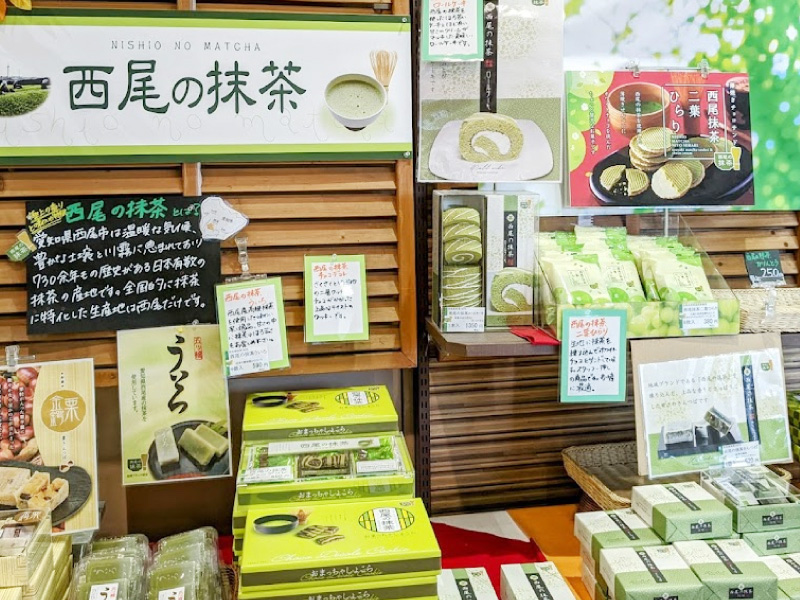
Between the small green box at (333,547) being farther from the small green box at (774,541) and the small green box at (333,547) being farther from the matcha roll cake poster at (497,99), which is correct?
the matcha roll cake poster at (497,99)

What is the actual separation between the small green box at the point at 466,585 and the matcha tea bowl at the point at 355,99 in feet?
4.53

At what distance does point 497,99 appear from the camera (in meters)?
2.40

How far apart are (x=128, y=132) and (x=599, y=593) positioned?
193 centimetres

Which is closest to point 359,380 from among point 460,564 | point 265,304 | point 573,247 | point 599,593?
point 265,304

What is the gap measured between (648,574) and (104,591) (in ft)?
4.55

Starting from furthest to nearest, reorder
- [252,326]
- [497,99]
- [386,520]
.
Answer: [497,99] < [252,326] < [386,520]

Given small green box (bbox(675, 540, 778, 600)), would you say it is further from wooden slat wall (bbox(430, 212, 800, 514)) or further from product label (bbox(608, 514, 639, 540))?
wooden slat wall (bbox(430, 212, 800, 514))

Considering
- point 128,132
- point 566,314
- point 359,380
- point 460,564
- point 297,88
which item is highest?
point 297,88

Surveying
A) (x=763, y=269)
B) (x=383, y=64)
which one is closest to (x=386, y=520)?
(x=383, y=64)

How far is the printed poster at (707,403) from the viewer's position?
227 cm

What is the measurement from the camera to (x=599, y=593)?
203 cm

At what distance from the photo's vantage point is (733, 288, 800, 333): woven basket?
2346 millimetres

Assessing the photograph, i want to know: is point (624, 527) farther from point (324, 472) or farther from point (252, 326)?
point (252, 326)

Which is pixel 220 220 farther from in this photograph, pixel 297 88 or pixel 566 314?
pixel 566 314
